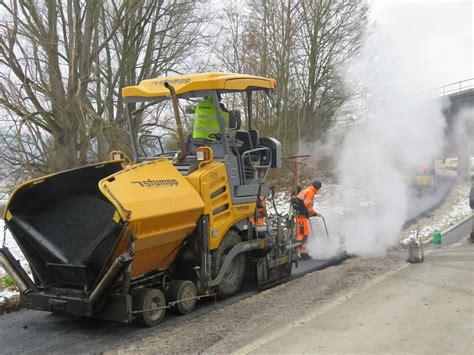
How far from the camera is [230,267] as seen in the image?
6.66m

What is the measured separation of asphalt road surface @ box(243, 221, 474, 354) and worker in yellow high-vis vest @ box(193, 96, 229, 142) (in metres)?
2.65

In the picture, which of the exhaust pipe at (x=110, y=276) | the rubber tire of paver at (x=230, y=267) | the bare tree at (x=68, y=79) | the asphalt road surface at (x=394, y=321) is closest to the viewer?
the asphalt road surface at (x=394, y=321)

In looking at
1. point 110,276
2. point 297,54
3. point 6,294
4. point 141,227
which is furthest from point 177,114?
point 297,54

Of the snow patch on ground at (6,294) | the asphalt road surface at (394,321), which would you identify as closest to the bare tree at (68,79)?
the snow patch on ground at (6,294)

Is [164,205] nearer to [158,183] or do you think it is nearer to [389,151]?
[158,183]

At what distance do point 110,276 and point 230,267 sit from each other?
223 cm

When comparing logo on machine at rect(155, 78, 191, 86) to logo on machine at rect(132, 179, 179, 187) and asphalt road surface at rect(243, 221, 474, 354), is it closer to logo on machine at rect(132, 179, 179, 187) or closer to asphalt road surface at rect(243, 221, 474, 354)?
logo on machine at rect(132, 179, 179, 187)

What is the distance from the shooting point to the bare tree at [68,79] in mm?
11371

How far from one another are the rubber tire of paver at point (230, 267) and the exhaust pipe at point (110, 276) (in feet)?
5.10

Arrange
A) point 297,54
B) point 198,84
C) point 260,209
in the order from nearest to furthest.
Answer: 1. point 198,84
2. point 260,209
3. point 297,54

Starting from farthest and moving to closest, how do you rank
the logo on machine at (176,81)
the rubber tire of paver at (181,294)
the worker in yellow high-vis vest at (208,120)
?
the worker in yellow high-vis vest at (208,120)
the logo on machine at (176,81)
the rubber tire of paver at (181,294)

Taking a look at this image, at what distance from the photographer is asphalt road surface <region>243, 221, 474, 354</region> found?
4.33 m

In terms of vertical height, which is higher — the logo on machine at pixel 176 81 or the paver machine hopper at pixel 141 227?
the logo on machine at pixel 176 81

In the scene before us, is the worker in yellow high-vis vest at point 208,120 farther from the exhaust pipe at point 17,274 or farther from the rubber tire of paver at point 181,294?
the exhaust pipe at point 17,274
